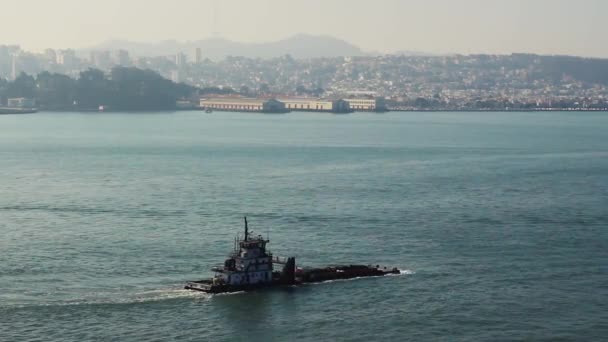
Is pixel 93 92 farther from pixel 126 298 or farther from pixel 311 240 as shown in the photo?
pixel 126 298

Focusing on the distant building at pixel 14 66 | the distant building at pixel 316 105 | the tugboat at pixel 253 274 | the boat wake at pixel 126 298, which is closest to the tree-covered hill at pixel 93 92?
the distant building at pixel 316 105

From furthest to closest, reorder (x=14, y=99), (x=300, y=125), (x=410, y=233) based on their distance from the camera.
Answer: (x=14, y=99)
(x=300, y=125)
(x=410, y=233)

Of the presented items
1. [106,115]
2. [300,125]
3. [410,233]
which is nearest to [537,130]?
[300,125]

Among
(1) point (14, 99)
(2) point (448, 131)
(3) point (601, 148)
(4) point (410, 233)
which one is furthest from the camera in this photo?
(1) point (14, 99)

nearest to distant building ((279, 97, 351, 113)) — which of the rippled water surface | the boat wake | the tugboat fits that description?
the rippled water surface

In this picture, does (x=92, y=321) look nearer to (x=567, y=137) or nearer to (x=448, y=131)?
(x=567, y=137)

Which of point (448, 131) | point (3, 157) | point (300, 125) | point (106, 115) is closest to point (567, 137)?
point (448, 131)

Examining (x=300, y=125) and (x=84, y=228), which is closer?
(x=84, y=228)

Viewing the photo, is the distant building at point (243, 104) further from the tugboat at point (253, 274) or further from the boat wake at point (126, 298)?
the boat wake at point (126, 298)
